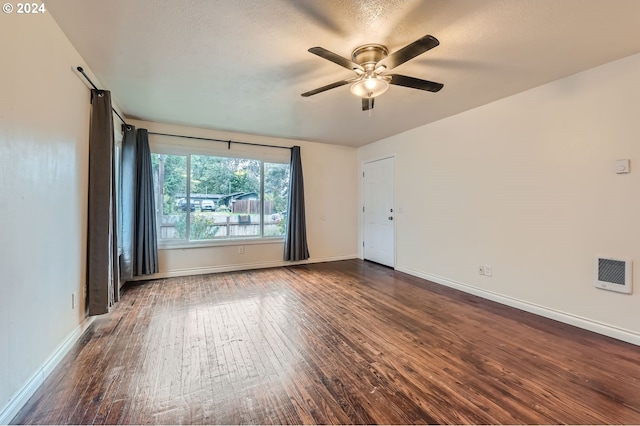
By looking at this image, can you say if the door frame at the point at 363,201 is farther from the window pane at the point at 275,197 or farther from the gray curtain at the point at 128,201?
the gray curtain at the point at 128,201

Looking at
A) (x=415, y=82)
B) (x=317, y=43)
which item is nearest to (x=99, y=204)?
(x=317, y=43)

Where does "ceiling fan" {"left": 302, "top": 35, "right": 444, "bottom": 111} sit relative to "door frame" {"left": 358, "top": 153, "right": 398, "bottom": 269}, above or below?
above

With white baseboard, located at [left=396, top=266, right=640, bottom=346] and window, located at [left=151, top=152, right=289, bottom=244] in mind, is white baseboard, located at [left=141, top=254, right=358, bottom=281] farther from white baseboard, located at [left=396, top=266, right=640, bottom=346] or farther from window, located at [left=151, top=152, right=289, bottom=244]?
white baseboard, located at [left=396, top=266, right=640, bottom=346]

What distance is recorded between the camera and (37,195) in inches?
68.8

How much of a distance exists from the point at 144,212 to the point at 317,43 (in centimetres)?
343

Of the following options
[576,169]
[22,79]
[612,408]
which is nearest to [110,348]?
[22,79]

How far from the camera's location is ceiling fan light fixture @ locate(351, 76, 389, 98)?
2188 mm

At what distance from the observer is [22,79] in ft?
5.21

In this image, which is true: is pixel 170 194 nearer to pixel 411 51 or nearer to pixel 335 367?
pixel 335 367

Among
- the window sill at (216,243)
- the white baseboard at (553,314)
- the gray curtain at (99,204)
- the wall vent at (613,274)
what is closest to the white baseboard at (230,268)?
the window sill at (216,243)

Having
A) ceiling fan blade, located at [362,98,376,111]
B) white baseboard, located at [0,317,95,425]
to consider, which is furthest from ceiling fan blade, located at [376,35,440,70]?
white baseboard, located at [0,317,95,425]

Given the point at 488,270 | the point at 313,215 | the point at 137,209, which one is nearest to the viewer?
the point at 488,270

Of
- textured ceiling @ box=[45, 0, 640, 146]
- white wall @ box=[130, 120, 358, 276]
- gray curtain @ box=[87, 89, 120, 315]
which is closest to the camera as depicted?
textured ceiling @ box=[45, 0, 640, 146]

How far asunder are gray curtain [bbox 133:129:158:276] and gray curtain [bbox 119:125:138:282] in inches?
3.1
